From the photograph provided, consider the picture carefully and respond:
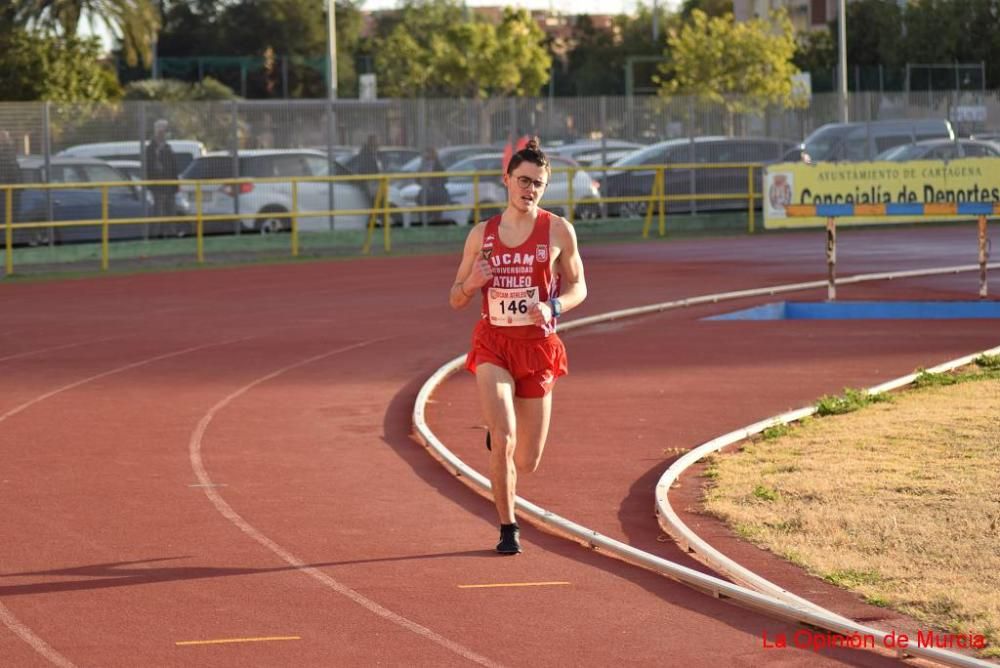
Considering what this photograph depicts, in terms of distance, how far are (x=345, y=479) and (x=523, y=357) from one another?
2663 mm

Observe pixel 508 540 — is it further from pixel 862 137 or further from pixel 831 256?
pixel 862 137

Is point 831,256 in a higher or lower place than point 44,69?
lower

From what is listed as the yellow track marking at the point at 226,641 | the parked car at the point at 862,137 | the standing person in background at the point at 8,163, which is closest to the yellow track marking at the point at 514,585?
the yellow track marking at the point at 226,641

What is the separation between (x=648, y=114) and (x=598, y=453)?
25090mm

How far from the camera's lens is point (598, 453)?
1159 centimetres

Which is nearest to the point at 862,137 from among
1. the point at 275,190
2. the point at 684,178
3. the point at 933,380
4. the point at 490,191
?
the point at 684,178

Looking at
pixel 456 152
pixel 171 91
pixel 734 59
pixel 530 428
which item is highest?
pixel 171 91

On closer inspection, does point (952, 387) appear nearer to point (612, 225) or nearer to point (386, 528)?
point (386, 528)

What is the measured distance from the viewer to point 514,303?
27.2 ft

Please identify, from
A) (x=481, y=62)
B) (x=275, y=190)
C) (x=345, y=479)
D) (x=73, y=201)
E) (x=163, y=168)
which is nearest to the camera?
(x=345, y=479)

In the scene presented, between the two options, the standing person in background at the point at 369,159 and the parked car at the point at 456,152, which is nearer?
the standing person in background at the point at 369,159

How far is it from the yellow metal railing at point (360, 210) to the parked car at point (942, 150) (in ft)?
11.9

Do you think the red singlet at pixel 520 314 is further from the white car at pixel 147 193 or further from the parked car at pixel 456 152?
the parked car at pixel 456 152

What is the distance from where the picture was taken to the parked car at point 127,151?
29234 mm
